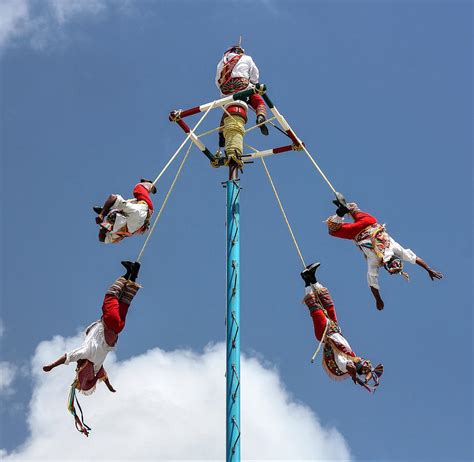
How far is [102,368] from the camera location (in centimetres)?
925

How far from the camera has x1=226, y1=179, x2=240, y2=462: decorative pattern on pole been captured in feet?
27.3

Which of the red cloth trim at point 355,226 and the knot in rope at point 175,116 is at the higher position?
the knot in rope at point 175,116

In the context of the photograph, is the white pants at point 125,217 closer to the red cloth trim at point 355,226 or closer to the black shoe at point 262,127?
the black shoe at point 262,127

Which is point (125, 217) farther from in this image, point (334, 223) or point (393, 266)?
point (393, 266)

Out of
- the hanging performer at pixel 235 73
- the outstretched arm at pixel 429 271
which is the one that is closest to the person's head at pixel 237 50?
the hanging performer at pixel 235 73

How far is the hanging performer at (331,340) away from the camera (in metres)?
8.98

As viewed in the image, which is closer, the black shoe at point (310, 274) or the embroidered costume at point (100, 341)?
the embroidered costume at point (100, 341)

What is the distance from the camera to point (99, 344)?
356 inches

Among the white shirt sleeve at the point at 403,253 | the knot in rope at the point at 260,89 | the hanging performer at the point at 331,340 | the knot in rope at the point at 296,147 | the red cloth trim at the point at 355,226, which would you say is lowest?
the hanging performer at the point at 331,340

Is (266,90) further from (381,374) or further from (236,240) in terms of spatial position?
(381,374)

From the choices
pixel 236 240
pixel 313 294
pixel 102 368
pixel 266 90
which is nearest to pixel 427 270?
pixel 313 294

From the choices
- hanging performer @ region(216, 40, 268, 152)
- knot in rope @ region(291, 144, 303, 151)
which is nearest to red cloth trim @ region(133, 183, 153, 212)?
hanging performer @ region(216, 40, 268, 152)

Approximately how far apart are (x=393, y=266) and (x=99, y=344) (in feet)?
13.5

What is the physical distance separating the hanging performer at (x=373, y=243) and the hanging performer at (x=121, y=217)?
274 cm
